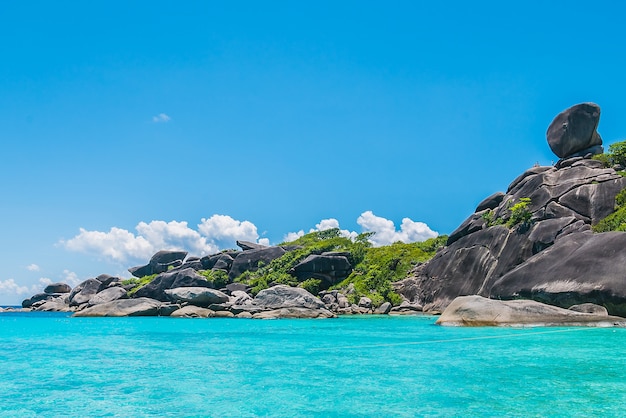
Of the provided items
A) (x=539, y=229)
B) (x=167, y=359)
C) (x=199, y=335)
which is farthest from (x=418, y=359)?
(x=539, y=229)

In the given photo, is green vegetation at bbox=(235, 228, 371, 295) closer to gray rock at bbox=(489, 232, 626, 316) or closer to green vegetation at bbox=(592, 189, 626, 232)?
gray rock at bbox=(489, 232, 626, 316)

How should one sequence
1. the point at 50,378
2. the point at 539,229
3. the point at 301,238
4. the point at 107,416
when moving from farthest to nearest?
the point at 301,238 < the point at 539,229 < the point at 50,378 < the point at 107,416

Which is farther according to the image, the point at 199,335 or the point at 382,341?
the point at 199,335

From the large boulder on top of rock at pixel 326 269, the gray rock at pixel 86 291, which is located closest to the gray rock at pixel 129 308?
the large boulder on top of rock at pixel 326 269

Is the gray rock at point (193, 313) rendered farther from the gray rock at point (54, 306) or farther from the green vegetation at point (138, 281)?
the gray rock at point (54, 306)

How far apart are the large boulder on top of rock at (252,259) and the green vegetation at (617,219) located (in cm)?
3912

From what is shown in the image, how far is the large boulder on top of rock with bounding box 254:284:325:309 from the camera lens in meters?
39.2

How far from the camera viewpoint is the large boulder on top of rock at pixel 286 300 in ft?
129

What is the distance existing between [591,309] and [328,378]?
1762 centimetres

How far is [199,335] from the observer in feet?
77.7

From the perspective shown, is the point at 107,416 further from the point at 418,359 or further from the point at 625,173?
the point at 625,173

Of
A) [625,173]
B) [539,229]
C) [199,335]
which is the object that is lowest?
[199,335]

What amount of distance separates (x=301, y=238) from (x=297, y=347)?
63779mm

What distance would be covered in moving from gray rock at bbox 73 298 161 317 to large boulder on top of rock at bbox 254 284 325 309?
8.90 meters
